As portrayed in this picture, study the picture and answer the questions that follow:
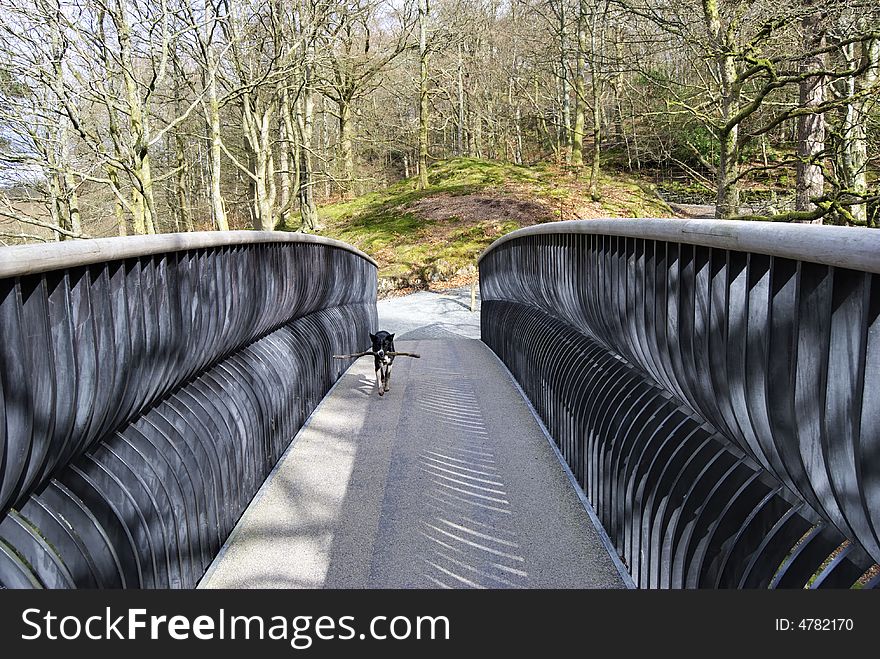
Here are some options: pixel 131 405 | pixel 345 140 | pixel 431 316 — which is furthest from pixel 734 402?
pixel 345 140

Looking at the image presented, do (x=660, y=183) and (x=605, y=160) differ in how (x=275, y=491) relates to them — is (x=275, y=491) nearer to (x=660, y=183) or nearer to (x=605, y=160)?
(x=660, y=183)

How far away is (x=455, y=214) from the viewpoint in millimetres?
28688

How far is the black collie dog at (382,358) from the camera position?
760cm

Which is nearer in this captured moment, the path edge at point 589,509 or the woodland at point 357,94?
the path edge at point 589,509

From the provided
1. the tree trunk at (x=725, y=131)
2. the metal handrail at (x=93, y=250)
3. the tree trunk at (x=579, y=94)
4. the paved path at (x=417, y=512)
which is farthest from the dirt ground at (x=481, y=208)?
the metal handrail at (x=93, y=250)

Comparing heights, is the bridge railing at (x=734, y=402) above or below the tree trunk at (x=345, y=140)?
below

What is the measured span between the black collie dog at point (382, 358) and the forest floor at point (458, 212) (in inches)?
609

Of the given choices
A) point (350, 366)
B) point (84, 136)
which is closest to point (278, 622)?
point (350, 366)

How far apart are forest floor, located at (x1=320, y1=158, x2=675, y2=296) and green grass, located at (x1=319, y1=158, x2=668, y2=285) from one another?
38mm

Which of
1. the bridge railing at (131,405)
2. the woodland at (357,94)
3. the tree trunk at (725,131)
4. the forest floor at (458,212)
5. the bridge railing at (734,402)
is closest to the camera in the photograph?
the bridge railing at (734,402)

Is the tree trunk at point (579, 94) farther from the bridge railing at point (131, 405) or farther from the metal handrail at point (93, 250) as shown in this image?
the metal handrail at point (93, 250)

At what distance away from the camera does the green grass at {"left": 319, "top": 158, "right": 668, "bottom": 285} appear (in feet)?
82.1

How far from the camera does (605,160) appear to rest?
43062 millimetres

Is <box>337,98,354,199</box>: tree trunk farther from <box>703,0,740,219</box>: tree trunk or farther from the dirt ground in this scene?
<box>703,0,740,219</box>: tree trunk
